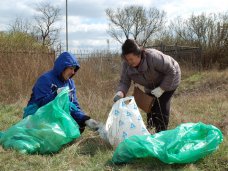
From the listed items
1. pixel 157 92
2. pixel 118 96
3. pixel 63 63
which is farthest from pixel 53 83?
pixel 157 92

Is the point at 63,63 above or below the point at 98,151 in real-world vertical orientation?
above

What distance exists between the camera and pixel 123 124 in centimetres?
340

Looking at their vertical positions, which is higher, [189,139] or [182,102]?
[189,139]

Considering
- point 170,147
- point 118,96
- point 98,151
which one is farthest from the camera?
point 118,96

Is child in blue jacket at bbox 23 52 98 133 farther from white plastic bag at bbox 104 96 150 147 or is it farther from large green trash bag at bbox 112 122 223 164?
large green trash bag at bbox 112 122 223 164

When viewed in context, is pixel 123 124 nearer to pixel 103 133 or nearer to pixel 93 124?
pixel 103 133

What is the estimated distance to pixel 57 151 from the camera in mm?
3469

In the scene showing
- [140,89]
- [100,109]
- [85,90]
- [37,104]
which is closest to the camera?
[37,104]

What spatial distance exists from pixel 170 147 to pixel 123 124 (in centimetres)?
61

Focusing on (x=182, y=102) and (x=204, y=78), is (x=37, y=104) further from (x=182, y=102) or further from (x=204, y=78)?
(x=204, y=78)

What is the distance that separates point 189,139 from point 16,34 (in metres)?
9.58

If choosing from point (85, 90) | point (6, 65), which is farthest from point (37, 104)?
point (6, 65)

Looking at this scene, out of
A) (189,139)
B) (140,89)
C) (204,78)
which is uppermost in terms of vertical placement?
(140,89)

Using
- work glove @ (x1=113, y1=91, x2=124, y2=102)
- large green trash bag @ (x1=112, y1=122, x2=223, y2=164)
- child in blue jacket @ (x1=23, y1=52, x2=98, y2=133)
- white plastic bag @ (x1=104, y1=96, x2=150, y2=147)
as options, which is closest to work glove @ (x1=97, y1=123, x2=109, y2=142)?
white plastic bag @ (x1=104, y1=96, x2=150, y2=147)
